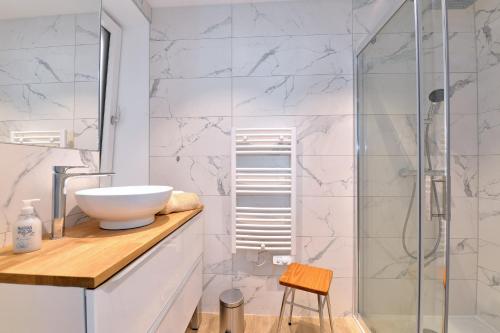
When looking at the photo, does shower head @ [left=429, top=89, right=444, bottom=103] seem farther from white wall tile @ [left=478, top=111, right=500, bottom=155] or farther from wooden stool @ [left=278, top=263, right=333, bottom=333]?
wooden stool @ [left=278, top=263, right=333, bottom=333]

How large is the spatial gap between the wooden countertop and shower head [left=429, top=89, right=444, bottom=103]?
1326 millimetres

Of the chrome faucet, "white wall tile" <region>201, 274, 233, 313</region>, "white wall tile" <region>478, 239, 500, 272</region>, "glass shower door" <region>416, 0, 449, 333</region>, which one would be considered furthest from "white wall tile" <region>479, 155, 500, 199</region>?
the chrome faucet

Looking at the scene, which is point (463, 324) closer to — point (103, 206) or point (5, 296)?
point (103, 206)

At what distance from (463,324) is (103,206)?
2.22 meters

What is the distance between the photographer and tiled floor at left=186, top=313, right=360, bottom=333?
1625mm

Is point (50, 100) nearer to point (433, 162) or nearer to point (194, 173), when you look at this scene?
point (194, 173)

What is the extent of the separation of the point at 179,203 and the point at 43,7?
1078 mm

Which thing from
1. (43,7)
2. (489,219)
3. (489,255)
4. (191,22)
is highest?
(191,22)

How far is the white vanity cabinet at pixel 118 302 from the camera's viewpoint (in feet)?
2.03

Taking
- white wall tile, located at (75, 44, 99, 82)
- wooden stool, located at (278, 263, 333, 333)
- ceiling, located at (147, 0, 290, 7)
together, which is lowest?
wooden stool, located at (278, 263, 333, 333)

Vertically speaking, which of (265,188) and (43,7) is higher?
(43,7)

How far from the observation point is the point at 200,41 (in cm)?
179

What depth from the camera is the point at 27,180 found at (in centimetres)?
97

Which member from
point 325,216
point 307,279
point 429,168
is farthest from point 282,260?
point 429,168
